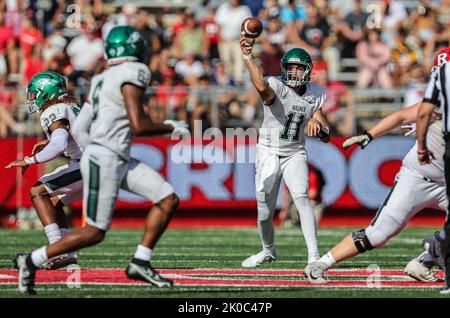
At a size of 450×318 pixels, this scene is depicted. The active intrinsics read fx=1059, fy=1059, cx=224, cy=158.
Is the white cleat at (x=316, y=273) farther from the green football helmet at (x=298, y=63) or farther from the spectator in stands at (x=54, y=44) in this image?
the spectator in stands at (x=54, y=44)

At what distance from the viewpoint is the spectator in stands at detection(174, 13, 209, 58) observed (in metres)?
17.9

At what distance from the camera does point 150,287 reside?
7730mm

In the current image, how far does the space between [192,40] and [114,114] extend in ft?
35.2

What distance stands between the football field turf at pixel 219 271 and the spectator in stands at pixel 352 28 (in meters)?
5.15

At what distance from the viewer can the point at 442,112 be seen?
739cm

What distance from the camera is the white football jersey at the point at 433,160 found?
7.72 m

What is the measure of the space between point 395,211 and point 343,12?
→ 469 inches

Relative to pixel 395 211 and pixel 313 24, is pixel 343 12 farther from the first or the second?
A: pixel 395 211

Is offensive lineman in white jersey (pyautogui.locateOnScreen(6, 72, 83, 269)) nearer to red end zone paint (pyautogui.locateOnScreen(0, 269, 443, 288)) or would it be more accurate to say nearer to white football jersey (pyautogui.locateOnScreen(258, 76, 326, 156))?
red end zone paint (pyautogui.locateOnScreen(0, 269, 443, 288))

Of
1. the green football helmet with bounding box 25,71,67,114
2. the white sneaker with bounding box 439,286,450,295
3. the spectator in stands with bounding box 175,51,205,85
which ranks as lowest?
the white sneaker with bounding box 439,286,450,295

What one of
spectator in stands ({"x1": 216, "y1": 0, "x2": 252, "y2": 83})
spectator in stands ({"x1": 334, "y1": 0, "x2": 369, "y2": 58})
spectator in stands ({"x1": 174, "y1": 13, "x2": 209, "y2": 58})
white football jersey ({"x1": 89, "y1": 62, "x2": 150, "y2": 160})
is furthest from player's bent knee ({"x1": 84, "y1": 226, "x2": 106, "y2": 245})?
spectator in stands ({"x1": 334, "y1": 0, "x2": 369, "y2": 58})

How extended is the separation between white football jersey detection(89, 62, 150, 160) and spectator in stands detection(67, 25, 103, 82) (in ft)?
31.1

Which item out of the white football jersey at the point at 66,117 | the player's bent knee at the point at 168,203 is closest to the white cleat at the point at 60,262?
the white football jersey at the point at 66,117
